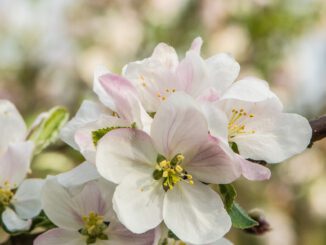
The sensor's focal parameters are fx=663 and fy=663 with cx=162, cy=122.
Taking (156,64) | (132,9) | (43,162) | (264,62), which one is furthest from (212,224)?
(132,9)

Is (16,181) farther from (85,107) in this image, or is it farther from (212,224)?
(212,224)

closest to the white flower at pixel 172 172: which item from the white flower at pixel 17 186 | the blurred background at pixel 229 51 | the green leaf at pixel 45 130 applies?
the white flower at pixel 17 186

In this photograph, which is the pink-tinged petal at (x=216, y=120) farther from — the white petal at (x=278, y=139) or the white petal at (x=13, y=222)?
the white petal at (x=13, y=222)

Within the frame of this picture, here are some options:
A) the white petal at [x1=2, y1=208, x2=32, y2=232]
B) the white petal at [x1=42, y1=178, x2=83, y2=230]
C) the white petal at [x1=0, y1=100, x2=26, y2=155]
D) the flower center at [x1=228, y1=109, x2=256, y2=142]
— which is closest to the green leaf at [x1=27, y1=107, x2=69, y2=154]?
the white petal at [x1=0, y1=100, x2=26, y2=155]

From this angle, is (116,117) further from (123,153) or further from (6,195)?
(6,195)

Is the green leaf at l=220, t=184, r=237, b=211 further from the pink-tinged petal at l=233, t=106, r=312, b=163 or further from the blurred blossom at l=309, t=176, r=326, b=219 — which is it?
the blurred blossom at l=309, t=176, r=326, b=219

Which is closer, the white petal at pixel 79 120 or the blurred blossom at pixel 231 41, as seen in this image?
the white petal at pixel 79 120
